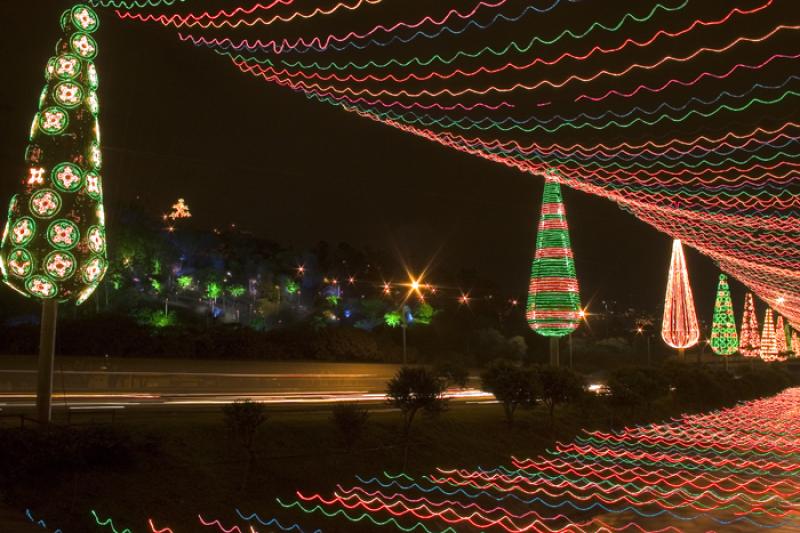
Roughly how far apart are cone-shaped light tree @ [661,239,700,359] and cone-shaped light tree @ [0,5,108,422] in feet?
112

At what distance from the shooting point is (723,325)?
52844 mm

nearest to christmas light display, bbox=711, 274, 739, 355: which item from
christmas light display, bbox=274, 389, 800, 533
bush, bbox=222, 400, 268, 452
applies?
christmas light display, bbox=274, 389, 800, 533

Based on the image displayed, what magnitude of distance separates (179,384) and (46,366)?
33.3 ft

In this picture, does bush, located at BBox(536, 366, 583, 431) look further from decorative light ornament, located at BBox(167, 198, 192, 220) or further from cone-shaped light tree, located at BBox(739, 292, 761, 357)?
cone-shaped light tree, located at BBox(739, 292, 761, 357)

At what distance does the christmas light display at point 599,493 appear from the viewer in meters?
12.5

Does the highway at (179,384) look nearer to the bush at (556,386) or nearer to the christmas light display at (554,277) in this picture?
the christmas light display at (554,277)

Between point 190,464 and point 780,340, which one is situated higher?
point 190,464

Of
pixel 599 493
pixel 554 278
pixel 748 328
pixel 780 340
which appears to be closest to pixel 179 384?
pixel 599 493

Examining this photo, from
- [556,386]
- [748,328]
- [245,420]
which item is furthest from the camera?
[748,328]

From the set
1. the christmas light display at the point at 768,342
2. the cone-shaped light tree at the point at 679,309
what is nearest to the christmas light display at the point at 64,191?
the cone-shaped light tree at the point at 679,309

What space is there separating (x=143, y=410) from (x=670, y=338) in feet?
104

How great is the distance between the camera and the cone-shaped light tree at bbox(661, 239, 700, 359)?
40.2m

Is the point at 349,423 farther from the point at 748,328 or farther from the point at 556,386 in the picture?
the point at 748,328

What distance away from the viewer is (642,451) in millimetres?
20484
